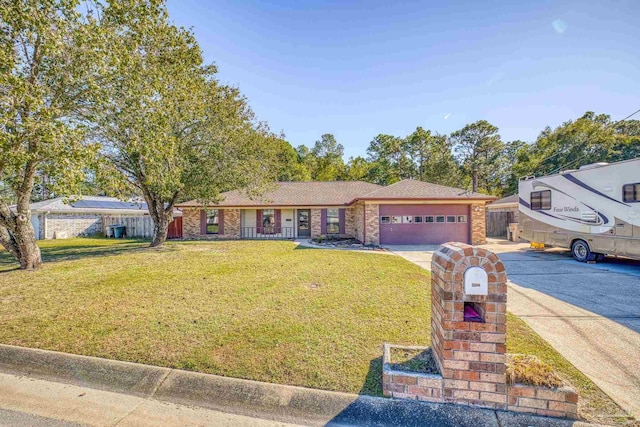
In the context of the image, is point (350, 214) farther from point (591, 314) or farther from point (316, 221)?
point (591, 314)

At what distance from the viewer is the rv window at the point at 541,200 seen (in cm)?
1065

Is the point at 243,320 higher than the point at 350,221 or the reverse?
the reverse

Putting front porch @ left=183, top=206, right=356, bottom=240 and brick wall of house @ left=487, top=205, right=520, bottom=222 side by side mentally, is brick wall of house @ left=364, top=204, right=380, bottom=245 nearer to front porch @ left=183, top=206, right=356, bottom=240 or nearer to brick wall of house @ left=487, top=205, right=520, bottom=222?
front porch @ left=183, top=206, right=356, bottom=240

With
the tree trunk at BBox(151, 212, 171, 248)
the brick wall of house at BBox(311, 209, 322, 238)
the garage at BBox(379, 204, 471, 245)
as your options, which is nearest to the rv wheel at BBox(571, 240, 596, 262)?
the garage at BBox(379, 204, 471, 245)

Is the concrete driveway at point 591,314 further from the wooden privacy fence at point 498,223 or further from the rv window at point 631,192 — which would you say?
the wooden privacy fence at point 498,223

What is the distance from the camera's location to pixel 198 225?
18.0 metres

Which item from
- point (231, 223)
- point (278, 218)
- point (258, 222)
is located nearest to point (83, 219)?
point (231, 223)

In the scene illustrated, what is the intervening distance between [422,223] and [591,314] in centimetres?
1016

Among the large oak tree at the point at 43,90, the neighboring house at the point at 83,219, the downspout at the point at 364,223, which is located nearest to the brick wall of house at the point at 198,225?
the neighboring house at the point at 83,219

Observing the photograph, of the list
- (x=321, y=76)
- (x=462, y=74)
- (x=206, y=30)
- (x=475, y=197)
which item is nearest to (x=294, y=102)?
(x=321, y=76)

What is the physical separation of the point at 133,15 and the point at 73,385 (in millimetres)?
8693

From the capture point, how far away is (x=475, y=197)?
14.2 meters

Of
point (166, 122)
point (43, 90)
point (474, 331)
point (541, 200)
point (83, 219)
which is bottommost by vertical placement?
point (474, 331)

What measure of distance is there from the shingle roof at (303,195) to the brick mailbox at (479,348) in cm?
1412
